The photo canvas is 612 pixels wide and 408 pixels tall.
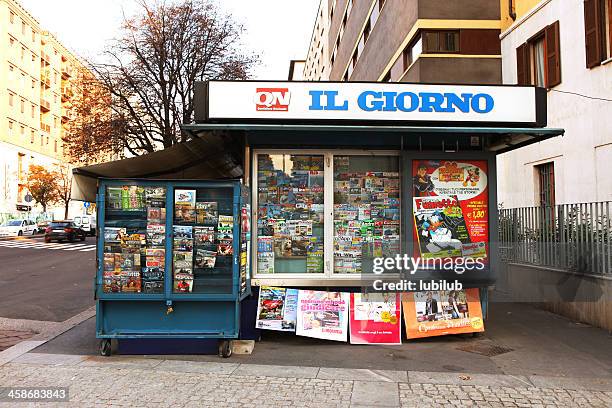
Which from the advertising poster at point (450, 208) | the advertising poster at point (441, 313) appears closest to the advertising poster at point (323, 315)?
the advertising poster at point (441, 313)

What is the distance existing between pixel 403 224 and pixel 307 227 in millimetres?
1342

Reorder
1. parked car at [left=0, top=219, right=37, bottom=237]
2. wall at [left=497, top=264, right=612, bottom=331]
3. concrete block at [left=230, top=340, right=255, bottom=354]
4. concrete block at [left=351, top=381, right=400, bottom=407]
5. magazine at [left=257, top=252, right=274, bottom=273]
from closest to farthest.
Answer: concrete block at [left=351, top=381, right=400, bottom=407] < concrete block at [left=230, top=340, right=255, bottom=354] < magazine at [left=257, top=252, right=274, bottom=273] < wall at [left=497, top=264, right=612, bottom=331] < parked car at [left=0, top=219, right=37, bottom=237]

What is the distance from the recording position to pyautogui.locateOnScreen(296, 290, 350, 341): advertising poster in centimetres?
659

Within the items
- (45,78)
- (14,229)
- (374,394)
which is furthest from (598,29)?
(45,78)

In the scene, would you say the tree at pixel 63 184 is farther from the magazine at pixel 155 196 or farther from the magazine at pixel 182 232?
the magazine at pixel 182 232

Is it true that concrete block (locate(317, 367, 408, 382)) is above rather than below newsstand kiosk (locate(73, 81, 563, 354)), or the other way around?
below

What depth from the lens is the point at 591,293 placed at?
7.79 meters

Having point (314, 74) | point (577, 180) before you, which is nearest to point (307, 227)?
point (577, 180)

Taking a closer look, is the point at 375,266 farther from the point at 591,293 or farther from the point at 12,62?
the point at 12,62

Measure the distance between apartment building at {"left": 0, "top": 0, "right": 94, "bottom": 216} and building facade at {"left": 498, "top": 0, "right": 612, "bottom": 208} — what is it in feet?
135

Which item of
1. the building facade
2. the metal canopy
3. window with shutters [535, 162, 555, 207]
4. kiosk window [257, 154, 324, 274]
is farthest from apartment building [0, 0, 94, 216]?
the metal canopy

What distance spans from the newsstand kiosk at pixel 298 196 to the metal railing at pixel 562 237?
1.91 metres

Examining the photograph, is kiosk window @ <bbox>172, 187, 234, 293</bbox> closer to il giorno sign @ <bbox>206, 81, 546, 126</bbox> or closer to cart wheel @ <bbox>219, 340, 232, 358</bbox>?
cart wheel @ <bbox>219, 340, 232, 358</bbox>

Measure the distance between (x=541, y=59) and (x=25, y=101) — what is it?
56.7m
